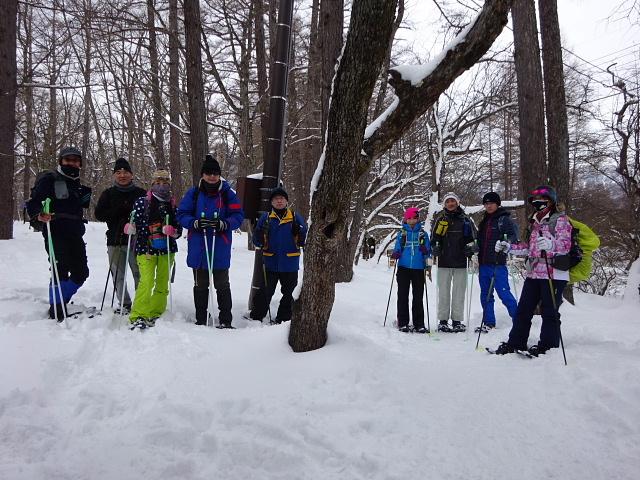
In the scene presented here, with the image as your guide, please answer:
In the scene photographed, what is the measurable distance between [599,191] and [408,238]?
53.0ft

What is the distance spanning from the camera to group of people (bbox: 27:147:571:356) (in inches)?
162

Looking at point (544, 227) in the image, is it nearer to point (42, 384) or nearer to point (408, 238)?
point (408, 238)

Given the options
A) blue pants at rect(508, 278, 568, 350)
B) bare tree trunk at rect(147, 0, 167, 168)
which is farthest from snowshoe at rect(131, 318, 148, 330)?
bare tree trunk at rect(147, 0, 167, 168)

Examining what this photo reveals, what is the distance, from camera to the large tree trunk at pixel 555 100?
6.88 meters

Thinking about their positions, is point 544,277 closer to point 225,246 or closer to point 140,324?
point 225,246

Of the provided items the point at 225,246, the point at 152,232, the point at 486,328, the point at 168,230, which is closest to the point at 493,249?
the point at 486,328

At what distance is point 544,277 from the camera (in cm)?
403

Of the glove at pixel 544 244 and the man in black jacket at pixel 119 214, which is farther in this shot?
the man in black jacket at pixel 119 214

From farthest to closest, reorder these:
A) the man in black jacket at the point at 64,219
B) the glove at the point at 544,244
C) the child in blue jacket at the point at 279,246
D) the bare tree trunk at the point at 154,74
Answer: the bare tree trunk at the point at 154,74, the child in blue jacket at the point at 279,246, the man in black jacket at the point at 64,219, the glove at the point at 544,244

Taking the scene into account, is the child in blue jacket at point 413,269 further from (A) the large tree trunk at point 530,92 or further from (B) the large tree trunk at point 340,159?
(A) the large tree trunk at point 530,92

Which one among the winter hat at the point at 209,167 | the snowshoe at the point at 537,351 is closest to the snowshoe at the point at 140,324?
the winter hat at the point at 209,167

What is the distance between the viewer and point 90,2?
9.22m

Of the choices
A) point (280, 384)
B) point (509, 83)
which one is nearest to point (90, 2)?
point (280, 384)

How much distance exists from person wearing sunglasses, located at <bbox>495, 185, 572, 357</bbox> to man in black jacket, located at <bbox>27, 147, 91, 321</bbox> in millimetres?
5001
